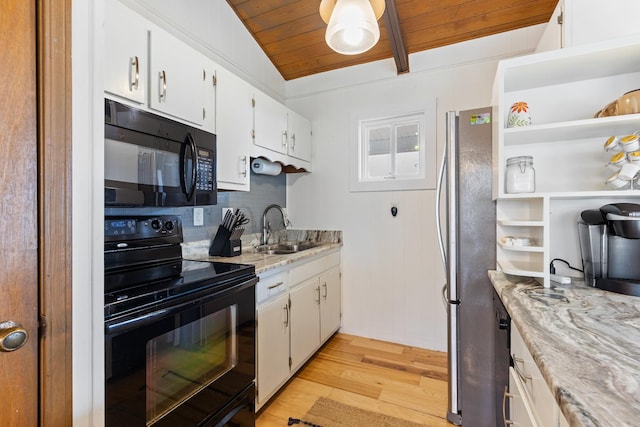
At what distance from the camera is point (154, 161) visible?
52.4 inches

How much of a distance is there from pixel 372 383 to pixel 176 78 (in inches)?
89.1

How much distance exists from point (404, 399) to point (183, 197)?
1.83 m

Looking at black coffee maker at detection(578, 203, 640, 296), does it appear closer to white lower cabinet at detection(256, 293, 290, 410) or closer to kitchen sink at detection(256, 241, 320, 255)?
white lower cabinet at detection(256, 293, 290, 410)

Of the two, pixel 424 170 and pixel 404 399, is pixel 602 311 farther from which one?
pixel 424 170

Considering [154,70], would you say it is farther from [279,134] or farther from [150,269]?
[279,134]

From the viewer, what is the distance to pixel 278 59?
2883 mm

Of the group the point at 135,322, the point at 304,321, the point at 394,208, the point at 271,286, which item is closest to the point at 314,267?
the point at 304,321

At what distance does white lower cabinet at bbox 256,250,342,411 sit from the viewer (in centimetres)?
172

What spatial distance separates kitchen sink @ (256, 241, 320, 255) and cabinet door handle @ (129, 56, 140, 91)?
154 centimetres

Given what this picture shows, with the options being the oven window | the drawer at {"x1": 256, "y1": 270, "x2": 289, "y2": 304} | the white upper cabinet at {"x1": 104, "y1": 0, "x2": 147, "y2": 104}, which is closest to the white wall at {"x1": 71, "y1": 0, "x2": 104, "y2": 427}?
the oven window

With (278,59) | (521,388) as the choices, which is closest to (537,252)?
(521,388)

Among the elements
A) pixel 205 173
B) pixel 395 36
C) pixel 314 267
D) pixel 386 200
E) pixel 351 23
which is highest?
pixel 395 36

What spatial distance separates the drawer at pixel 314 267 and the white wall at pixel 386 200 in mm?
208

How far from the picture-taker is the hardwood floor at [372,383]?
5.88ft
